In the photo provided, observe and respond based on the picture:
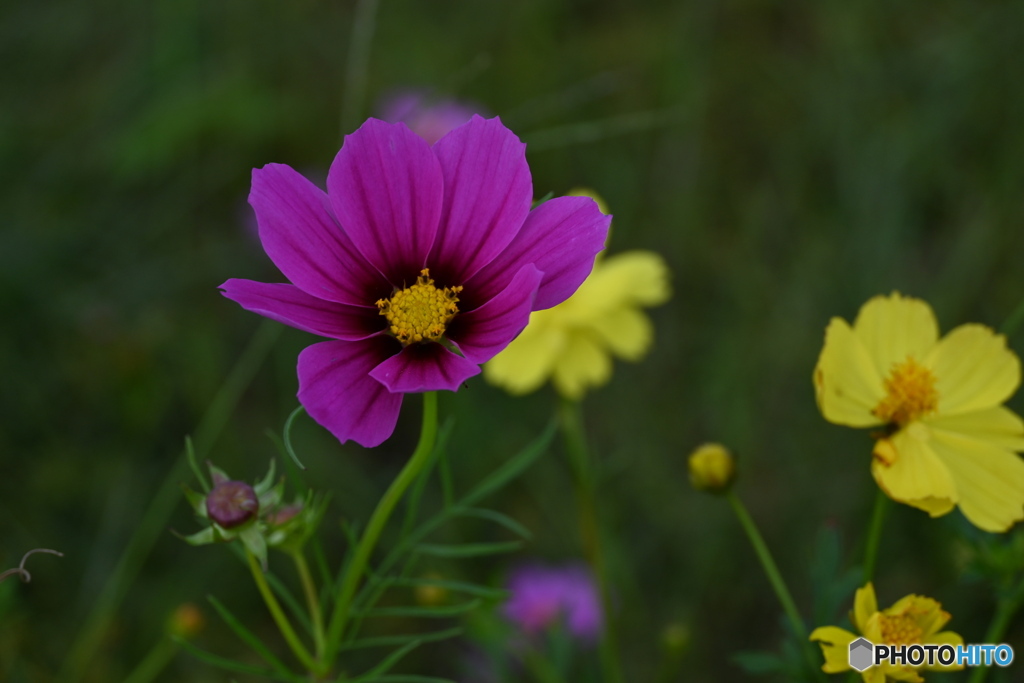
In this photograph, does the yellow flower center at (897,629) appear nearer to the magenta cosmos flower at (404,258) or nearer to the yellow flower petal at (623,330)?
the magenta cosmos flower at (404,258)

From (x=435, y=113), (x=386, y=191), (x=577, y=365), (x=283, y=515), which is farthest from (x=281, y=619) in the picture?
(x=435, y=113)

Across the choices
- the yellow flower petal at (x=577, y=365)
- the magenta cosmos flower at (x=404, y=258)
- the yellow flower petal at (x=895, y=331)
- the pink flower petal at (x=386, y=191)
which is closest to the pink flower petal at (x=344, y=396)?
the magenta cosmos flower at (x=404, y=258)

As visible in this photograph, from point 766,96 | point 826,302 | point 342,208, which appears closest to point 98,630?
point 342,208

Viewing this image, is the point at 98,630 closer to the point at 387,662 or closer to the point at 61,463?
the point at 61,463

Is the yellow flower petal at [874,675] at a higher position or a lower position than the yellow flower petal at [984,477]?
lower

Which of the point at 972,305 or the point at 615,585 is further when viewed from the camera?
the point at 972,305

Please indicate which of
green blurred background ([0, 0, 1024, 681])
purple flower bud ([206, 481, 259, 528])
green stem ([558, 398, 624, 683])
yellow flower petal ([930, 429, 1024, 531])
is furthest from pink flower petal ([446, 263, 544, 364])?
green blurred background ([0, 0, 1024, 681])
